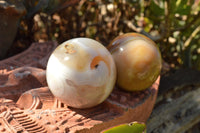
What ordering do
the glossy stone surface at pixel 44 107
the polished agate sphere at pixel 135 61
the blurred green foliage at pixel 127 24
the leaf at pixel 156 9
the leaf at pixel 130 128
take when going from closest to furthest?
the leaf at pixel 130 128 → the glossy stone surface at pixel 44 107 → the polished agate sphere at pixel 135 61 → the blurred green foliage at pixel 127 24 → the leaf at pixel 156 9

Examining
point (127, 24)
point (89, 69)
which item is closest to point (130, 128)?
point (89, 69)

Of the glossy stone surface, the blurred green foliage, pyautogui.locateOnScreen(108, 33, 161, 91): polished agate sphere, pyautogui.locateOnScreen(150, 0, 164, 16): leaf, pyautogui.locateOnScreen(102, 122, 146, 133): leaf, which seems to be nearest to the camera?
pyautogui.locateOnScreen(102, 122, 146, 133): leaf

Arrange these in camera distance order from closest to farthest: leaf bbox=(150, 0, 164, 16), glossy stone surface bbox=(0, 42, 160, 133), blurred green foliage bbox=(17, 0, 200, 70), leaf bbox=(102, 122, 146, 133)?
leaf bbox=(102, 122, 146, 133)
glossy stone surface bbox=(0, 42, 160, 133)
blurred green foliage bbox=(17, 0, 200, 70)
leaf bbox=(150, 0, 164, 16)

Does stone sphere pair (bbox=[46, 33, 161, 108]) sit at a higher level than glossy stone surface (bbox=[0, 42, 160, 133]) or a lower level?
higher

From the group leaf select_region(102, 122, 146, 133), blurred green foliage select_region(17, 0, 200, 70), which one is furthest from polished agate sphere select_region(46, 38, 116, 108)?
blurred green foliage select_region(17, 0, 200, 70)

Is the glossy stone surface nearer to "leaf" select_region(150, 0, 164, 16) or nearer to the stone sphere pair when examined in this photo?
the stone sphere pair

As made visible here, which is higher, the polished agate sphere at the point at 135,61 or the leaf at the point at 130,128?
the polished agate sphere at the point at 135,61

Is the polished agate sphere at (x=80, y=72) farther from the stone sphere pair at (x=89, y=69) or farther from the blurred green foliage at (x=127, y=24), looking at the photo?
the blurred green foliage at (x=127, y=24)

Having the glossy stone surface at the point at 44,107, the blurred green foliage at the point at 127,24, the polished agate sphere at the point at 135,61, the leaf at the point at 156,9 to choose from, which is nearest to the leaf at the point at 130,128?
the glossy stone surface at the point at 44,107
